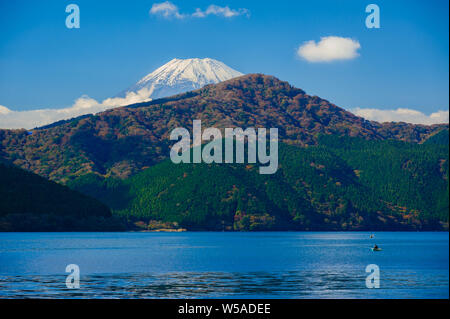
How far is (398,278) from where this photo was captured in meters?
93.5

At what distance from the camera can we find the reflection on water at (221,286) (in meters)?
72.6

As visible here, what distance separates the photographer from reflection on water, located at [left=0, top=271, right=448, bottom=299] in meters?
72.6

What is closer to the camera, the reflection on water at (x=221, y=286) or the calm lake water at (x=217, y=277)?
the reflection on water at (x=221, y=286)

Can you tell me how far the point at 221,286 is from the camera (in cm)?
8212

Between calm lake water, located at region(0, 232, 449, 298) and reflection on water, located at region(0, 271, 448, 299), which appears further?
calm lake water, located at region(0, 232, 449, 298)

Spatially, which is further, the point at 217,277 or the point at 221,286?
the point at 217,277

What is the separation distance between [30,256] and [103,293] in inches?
2678

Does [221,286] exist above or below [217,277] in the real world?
above
